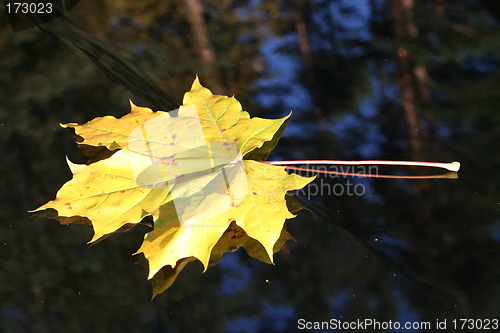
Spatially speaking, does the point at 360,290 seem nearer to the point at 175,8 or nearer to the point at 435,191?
the point at 435,191

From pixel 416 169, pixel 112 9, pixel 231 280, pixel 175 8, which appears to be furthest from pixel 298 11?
pixel 231 280
